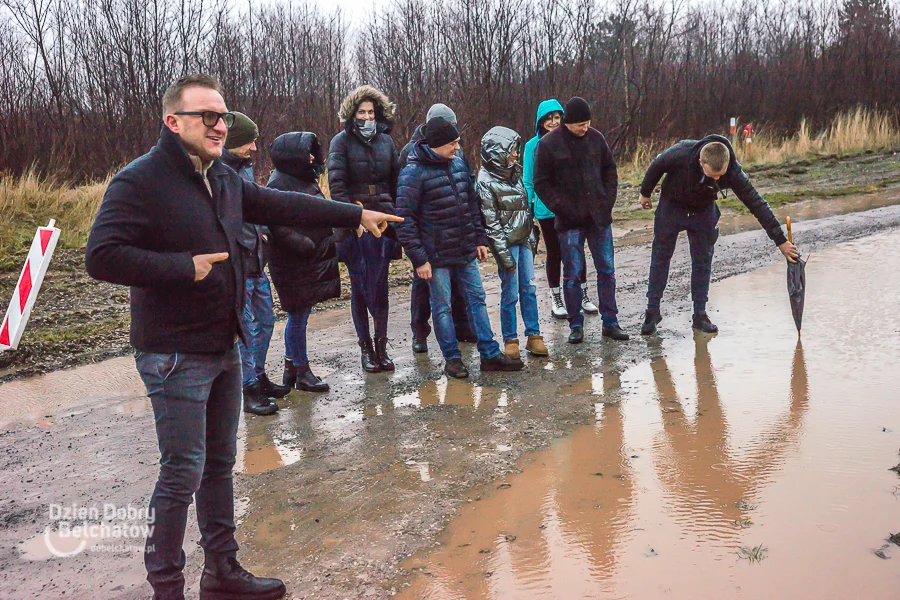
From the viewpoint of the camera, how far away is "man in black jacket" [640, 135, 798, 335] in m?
6.33

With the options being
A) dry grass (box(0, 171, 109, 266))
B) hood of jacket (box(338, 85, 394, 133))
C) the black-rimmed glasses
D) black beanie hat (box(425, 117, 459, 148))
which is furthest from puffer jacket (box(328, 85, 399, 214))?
dry grass (box(0, 171, 109, 266))

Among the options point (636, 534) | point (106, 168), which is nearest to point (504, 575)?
point (636, 534)

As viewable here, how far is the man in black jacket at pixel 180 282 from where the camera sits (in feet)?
8.88

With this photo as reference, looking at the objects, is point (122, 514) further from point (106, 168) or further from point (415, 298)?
point (106, 168)

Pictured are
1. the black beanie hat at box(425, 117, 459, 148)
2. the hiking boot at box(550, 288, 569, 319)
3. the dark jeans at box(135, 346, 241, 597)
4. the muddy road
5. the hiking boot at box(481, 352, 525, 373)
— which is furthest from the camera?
the hiking boot at box(550, 288, 569, 319)

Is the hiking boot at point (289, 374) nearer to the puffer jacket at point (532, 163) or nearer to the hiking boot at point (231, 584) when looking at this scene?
the puffer jacket at point (532, 163)

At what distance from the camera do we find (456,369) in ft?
19.0

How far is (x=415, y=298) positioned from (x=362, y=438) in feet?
7.14

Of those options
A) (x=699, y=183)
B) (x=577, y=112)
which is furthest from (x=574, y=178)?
(x=699, y=183)

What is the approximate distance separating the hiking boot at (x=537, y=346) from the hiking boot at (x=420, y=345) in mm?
854

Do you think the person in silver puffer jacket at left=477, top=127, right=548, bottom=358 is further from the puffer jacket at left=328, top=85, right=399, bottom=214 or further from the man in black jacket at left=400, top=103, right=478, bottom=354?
the puffer jacket at left=328, top=85, right=399, bottom=214

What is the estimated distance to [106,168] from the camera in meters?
14.2

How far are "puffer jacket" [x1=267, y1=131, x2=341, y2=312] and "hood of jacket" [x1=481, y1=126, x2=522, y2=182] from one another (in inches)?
A: 47.4

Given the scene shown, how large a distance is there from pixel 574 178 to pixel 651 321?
1.26 m
